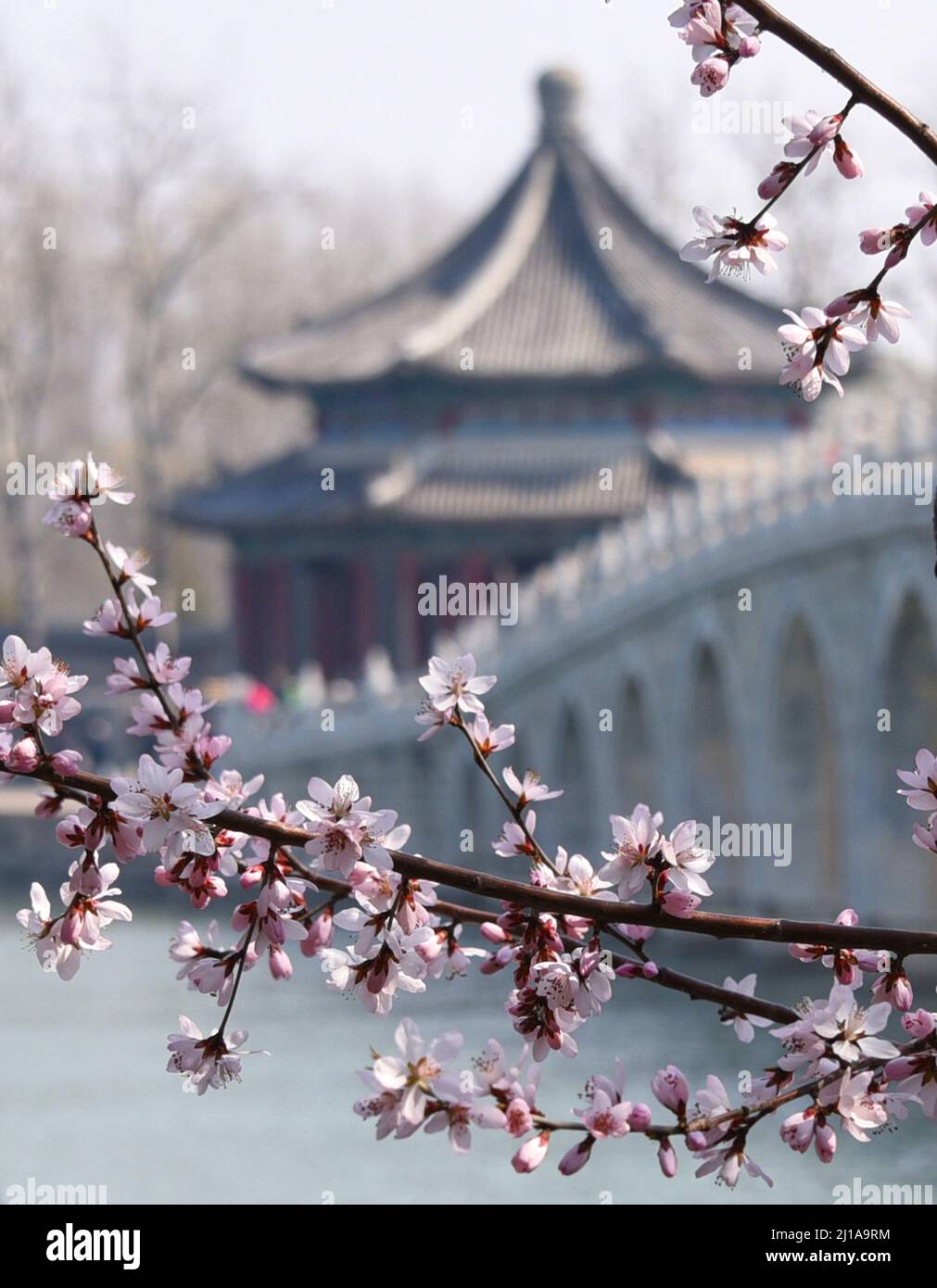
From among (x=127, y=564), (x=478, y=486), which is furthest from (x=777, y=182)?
(x=478, y=486)

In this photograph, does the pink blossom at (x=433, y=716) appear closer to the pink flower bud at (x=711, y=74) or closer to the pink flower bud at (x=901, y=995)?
the pink flower bud at (x=901, y=995)

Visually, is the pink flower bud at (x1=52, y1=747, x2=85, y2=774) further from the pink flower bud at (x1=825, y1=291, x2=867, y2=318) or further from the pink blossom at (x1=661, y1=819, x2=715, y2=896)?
the pink flower bud at (x1=825, y1=291, x2=867, y2=318)

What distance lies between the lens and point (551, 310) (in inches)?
1844

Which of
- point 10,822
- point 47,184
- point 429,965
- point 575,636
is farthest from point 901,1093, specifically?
point 47,184

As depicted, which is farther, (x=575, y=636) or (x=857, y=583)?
(x=575, y=636)

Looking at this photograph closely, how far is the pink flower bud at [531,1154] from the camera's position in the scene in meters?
3.53

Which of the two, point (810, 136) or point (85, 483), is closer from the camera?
point (810, 136)

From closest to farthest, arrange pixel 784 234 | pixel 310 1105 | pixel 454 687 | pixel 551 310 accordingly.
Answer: pixel 784 234
pixel 454 687
pixel 310 1105
pixel 551 310

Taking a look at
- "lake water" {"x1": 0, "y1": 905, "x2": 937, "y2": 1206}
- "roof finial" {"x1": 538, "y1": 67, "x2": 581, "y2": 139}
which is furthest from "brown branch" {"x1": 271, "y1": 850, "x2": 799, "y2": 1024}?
A: "roof finial" {"x1": 538, "y1": 67, "x2": 581, "y2": 139}

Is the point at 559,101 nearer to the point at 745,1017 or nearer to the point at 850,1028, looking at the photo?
the point at 745,1017

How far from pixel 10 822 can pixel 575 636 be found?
1454 cm

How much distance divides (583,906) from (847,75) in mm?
1335

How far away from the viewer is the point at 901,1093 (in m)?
3.57

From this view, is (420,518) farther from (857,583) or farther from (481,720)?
(481,720)
